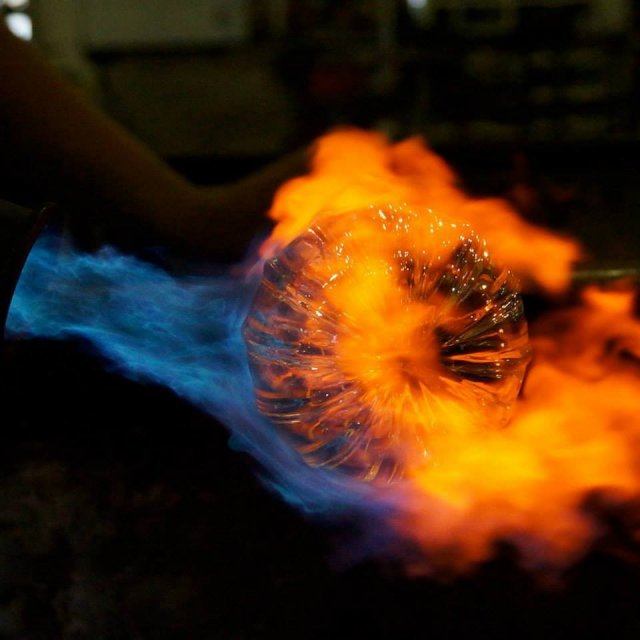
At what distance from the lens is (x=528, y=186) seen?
4.19 m

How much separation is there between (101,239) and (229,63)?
5.95 meters

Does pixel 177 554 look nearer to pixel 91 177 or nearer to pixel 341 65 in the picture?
pixel 91 177

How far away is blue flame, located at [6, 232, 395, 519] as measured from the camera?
122 centimetres

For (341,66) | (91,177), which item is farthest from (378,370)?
(341,66)

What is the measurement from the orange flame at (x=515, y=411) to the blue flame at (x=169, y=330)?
0.37 ft

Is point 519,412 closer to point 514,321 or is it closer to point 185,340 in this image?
point 514,321

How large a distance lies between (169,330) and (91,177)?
41cm

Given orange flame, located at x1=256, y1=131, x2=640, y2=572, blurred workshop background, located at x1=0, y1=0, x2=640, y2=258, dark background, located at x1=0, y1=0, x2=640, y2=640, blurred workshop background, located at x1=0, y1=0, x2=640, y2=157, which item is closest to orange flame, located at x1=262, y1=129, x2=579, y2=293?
orange flame, located at x1=256, y1=131, x2=640, y2=572

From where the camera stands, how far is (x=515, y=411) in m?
1.37

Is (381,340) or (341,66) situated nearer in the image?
(381,340)

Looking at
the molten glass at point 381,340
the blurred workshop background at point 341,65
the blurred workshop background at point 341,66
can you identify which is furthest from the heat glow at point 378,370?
the blurred workshop background at point 341,65

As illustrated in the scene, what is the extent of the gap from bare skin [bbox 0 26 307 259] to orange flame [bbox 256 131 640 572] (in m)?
0.10

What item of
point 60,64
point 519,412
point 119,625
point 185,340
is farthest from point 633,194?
point 60,64

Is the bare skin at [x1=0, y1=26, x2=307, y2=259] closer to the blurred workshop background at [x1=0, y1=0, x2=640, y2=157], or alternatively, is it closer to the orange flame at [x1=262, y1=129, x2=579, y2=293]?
the orange flame at [x1=262, y1=129, x2=579, y2=293]
